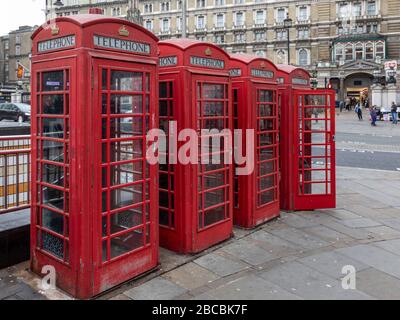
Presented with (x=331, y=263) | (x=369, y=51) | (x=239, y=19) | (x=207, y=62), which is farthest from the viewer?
(x=239, y=19)

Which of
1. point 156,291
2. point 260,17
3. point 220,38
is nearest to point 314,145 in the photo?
point 156,291

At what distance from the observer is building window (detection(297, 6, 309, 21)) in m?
62.8

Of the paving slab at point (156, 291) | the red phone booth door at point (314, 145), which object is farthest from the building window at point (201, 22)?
the paving slab at point (156, 291)

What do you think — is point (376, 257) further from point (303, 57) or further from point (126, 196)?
point (303, 57)

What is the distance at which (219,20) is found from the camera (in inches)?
2685

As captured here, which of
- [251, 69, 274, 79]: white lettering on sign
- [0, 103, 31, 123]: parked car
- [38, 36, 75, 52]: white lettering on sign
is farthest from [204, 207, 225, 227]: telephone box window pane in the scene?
[0, 103, 31, 123]: parked car

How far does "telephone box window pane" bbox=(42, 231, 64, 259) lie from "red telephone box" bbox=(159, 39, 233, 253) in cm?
160

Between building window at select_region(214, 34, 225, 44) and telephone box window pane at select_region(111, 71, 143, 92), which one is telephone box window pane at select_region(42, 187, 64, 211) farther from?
building window at select_region(214, 34, 225, 44)

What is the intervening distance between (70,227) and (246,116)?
11.1 ft

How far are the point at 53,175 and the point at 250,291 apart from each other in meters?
2.55

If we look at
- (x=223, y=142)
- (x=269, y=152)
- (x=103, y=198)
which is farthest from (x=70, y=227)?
(x=269, y=152)

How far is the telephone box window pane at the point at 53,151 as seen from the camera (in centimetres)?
450

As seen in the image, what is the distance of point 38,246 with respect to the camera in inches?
193
